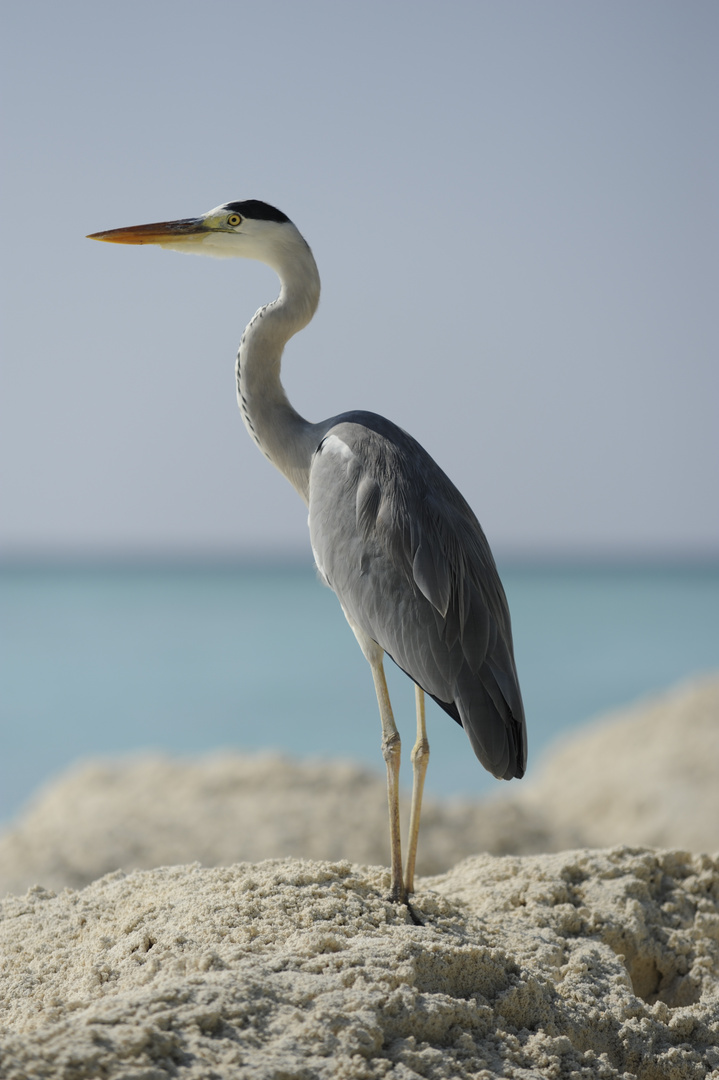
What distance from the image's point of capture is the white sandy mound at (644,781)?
7.43m

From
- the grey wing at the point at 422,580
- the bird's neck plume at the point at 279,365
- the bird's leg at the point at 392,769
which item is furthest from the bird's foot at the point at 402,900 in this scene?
the bird's neck plume at the point at 279,365

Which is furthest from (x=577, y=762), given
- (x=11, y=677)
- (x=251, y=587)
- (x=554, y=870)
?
(x=251, y=587)

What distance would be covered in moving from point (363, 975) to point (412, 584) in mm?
1213

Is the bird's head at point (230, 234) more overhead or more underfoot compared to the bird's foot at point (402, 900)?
more overhead

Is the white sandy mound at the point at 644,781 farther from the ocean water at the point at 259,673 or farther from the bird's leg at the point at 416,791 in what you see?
the bird's leg at the point at 416,791

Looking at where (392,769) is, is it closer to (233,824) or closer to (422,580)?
(422,580)

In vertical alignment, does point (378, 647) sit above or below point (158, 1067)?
above

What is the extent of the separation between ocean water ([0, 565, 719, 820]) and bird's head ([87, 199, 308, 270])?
32.5ft

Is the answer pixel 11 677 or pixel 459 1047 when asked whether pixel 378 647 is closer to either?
pixel 459 1047

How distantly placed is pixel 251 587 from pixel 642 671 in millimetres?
32121

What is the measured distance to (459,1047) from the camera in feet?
7.20

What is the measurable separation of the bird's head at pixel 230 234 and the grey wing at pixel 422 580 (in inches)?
41.8

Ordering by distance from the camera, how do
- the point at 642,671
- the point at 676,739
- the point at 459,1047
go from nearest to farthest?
→ the point at 459,1047
the point at 676,739
the point at 642,671

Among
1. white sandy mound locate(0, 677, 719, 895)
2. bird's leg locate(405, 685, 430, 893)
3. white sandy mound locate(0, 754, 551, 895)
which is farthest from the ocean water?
bird's leg locate(405, 685, 430, 893)
